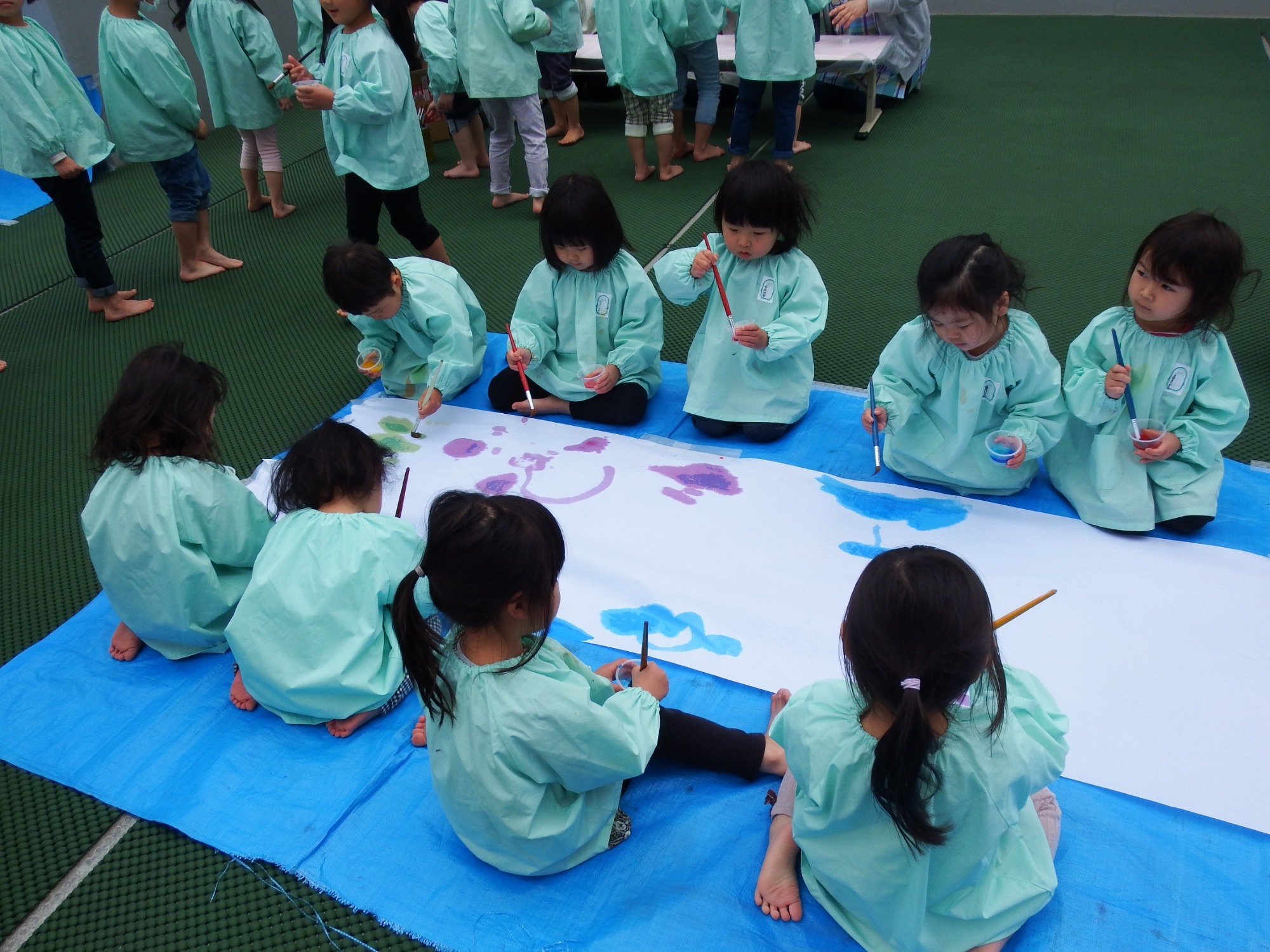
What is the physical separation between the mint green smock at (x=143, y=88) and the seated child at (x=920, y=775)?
9.97 feet

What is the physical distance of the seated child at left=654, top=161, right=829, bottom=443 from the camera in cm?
216

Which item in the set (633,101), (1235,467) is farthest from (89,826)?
(633,101)

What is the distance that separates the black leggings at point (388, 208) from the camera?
3.06 meters

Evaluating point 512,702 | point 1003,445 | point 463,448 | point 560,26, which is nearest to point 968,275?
point 1003,445

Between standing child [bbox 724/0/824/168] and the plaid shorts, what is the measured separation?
0.99 feet

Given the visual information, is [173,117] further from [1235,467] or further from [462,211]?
[1235,467]

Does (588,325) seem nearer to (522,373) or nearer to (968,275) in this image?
(522,373)

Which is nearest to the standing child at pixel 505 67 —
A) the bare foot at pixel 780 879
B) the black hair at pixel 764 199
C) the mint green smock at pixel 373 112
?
the mint green smock at pixel 373 112

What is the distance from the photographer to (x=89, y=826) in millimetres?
1522

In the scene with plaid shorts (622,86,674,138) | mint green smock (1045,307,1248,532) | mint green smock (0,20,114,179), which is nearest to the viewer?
mint green smock (1045,307,1248,532)

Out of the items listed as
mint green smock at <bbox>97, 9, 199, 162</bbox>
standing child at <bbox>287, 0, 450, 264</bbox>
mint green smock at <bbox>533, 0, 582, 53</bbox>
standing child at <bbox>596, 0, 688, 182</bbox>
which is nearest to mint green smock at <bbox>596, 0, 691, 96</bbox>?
standing child at <bbox>596, 0, 688, 182</bbox>

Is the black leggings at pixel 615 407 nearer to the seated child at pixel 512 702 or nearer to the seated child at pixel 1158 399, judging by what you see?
the seated child at pixel 1158 399

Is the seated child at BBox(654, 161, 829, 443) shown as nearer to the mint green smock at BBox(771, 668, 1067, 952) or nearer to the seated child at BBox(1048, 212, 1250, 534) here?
the seated child at BBox(1048, 212, 1250, 534)

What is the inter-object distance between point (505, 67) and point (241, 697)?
2.73 metres
